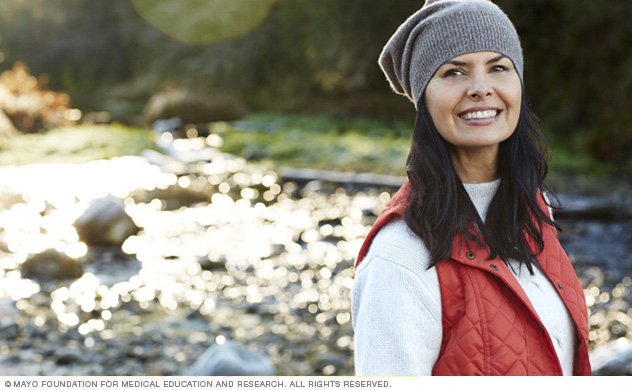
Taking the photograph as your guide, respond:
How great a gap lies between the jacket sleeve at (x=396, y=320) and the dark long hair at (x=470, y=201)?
76mm

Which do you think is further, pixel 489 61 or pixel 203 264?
pixel 203 264

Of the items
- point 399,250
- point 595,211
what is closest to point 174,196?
point 595,211

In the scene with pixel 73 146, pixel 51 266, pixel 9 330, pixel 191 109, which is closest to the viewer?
pixel 9 330

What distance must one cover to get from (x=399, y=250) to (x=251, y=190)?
29.6 feet

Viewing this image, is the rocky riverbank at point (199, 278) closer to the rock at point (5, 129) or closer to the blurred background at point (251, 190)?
the blurred background at point (251, 190)

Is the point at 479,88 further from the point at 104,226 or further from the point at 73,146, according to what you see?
the point at 73,146

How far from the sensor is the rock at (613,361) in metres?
3.88

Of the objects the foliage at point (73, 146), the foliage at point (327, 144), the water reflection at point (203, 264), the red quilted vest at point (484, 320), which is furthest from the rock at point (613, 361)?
the foliage at point (73, 146)

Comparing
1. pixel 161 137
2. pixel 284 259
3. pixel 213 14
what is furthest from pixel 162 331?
pixel 213 14

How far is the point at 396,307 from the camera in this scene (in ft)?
4.43

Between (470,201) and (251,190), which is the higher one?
(470,201)

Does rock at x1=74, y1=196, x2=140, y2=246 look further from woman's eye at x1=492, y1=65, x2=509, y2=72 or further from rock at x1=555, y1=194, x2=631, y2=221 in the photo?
woman's eye at x1=492, y1=65, x2=509, y2=72

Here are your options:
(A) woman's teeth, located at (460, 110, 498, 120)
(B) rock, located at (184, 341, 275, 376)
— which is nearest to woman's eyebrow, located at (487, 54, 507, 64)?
(A) woman's teeth, located at (460, 110, 498, 120)

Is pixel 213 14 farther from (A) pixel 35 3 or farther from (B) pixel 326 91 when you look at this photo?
(A) pixel 35 3
